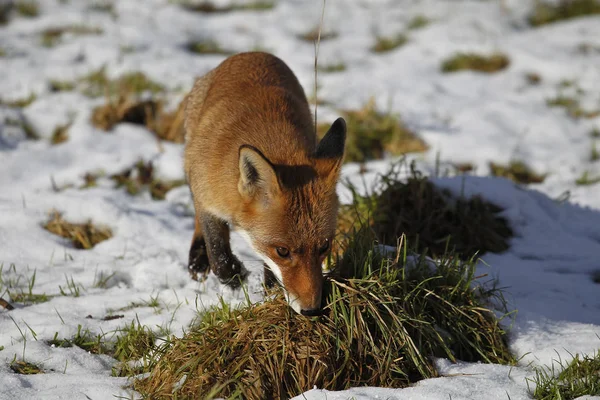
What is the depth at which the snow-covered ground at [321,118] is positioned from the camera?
13.0 ft

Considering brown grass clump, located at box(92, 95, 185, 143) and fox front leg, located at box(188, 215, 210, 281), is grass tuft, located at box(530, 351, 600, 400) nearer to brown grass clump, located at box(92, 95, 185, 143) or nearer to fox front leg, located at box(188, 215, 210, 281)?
fox front leg, located at box(188, 215, 210, 281)

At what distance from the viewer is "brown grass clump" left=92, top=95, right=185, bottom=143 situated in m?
7.68

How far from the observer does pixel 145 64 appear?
9266mm

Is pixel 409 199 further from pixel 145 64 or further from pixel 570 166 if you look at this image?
pixel 145 64

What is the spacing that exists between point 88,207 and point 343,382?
3472 mm

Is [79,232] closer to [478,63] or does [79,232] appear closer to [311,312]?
[311,312]

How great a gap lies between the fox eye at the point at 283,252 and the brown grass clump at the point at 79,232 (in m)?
2.50

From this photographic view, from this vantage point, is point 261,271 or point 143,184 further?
point 143,184

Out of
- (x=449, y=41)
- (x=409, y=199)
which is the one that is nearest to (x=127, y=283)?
(x=409, y=199)

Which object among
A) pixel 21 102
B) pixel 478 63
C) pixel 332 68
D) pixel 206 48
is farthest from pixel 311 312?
pixel 206 48

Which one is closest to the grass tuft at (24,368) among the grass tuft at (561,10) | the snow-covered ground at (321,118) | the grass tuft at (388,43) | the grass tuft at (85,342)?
the snow-covered ground at (321,118)

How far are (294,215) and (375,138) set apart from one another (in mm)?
4050

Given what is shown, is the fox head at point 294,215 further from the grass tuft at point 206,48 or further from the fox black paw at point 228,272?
the grass tuft at point 206,48

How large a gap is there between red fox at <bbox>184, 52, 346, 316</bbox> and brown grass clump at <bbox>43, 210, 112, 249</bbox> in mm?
1016
